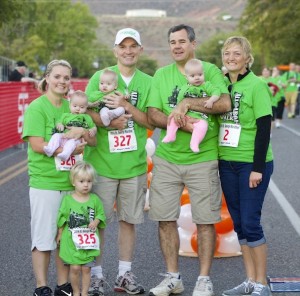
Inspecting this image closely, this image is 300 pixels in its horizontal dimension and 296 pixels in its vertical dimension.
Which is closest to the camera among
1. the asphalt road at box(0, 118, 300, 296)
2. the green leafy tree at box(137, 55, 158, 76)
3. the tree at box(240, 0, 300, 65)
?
the asphalt road at box(0, 118, 300, 296)

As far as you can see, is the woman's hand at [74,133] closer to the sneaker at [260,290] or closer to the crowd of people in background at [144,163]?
the crowd of people in background at [144,163]

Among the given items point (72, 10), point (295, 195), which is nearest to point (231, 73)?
point (295, 195)

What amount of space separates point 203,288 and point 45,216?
1263 millimetres

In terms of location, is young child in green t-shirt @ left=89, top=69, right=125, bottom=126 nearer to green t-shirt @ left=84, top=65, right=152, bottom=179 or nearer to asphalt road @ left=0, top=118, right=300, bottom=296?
green t-shirt @ left=84, top=65, right=152, bottom=179

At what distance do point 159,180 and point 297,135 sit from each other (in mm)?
16048

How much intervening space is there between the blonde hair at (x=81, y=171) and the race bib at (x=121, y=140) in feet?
1.37

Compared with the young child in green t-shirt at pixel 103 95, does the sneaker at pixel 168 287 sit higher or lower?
lower

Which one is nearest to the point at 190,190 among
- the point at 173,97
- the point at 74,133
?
the point at 173,97

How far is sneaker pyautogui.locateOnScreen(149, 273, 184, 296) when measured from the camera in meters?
6.24

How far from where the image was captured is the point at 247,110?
605 centimetres

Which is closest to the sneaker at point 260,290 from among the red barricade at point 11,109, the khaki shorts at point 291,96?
the red barricade at point 11,109

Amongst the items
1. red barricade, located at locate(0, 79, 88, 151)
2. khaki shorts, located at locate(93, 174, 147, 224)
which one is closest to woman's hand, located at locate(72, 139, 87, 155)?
khaki shorts, located at locate(93, 174, 147, 224)

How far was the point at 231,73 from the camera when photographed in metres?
6.17

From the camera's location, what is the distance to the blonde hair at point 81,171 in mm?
5855
